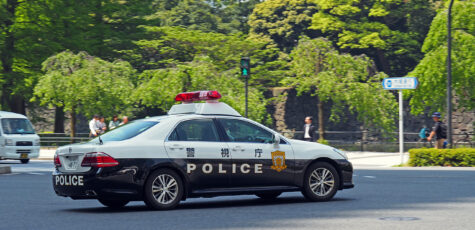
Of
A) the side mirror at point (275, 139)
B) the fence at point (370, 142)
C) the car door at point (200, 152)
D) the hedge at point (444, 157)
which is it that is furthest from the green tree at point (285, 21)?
the car door at point (200, 152)

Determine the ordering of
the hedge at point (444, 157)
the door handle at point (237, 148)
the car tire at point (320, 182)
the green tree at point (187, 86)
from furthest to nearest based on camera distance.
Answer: the green tree at point (187, 86), the hedge at point (444, 157), the car tire at point (320, 182), the door handle at point (237, 148)

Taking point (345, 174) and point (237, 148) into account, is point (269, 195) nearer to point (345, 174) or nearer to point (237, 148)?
point (345, 174)

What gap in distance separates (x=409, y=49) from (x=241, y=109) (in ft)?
50.1

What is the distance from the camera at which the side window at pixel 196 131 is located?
12.7m

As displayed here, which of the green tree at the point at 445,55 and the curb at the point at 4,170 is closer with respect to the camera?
the curb at the point at 4,170

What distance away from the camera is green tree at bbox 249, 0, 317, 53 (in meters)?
56.5

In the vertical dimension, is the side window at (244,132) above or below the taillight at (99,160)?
above

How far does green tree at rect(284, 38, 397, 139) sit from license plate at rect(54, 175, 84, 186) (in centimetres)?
2976

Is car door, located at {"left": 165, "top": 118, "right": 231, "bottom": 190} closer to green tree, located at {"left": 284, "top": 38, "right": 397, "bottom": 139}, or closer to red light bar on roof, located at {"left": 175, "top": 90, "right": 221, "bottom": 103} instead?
red light bar on roof, located at {"left": 175, "top": 90, "right": 221, "bottom": 103}

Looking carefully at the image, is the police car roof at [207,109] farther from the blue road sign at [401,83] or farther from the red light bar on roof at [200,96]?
the blue road sign at [401,83]

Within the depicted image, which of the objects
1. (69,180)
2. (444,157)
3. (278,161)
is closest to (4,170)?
(69,180)

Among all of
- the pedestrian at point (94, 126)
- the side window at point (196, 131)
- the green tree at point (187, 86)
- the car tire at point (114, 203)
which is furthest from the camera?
the green tree at point (187, 86)

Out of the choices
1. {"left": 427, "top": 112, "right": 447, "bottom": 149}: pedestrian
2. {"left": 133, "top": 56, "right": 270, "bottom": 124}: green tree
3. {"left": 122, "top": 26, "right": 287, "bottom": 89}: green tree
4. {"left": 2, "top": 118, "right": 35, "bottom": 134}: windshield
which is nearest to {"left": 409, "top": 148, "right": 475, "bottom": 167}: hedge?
{"left": 427, "top": 112, "right": 447, "bottom": 149}: pedestrian

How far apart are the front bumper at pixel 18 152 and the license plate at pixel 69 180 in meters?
17.8
